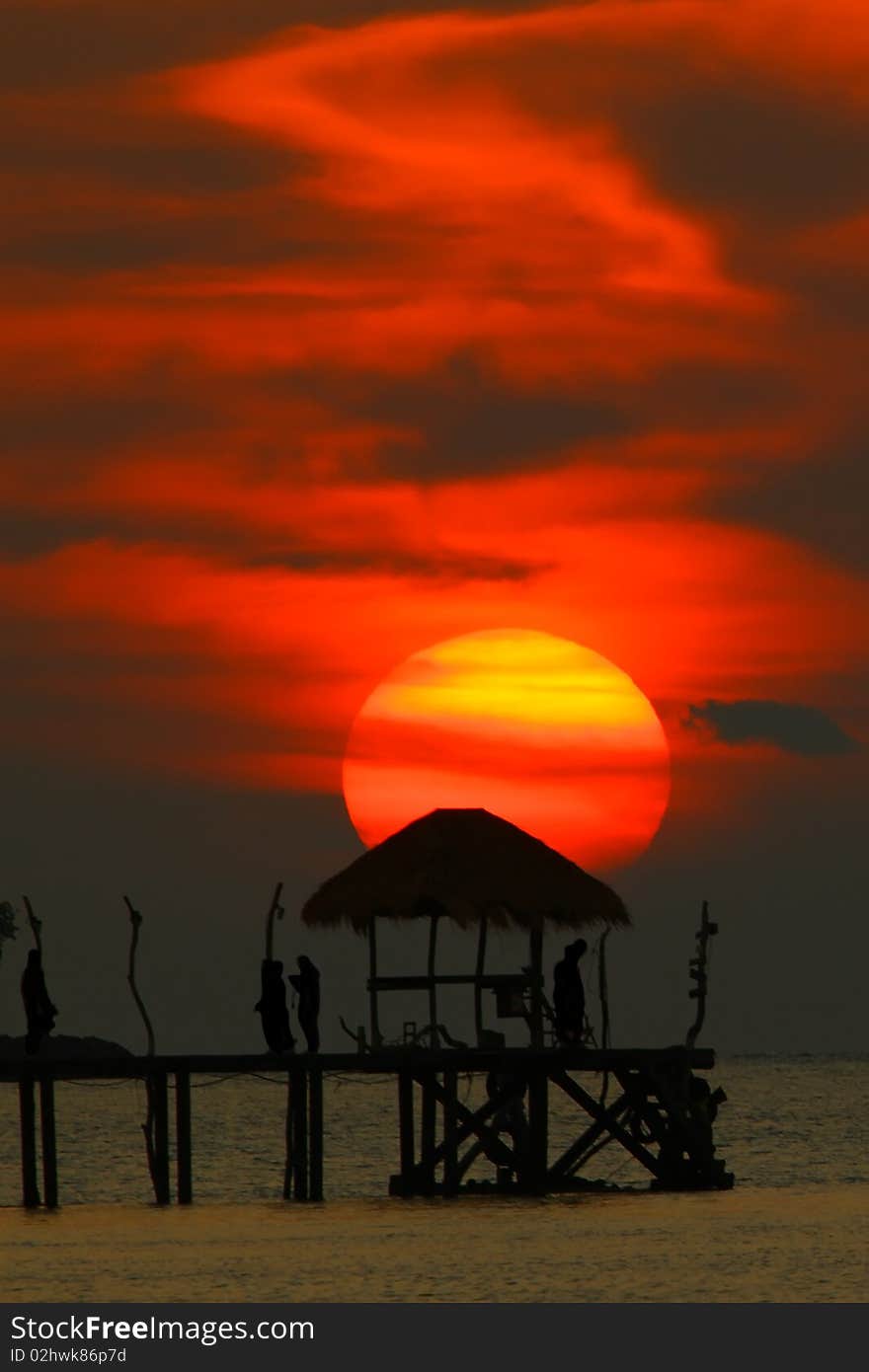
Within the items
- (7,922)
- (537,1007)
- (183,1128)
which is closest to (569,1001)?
(537,1007)

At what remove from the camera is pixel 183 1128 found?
49625 millimetres

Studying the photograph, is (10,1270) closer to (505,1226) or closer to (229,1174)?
(505,1226)

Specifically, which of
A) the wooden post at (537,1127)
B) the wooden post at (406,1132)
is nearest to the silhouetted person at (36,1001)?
the wooden post at (406,1132)

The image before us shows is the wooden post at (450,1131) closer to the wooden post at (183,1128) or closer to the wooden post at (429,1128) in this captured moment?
the wooden post at (429,1128)

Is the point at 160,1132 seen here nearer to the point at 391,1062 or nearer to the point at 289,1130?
the point at 289,1130

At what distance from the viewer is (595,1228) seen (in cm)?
4728

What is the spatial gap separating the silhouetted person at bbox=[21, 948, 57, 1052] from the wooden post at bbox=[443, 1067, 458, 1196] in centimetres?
703

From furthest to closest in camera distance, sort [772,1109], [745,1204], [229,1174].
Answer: [772,1109] → [229,1174] → [745,1204]

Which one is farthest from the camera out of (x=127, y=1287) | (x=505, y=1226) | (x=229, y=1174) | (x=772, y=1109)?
(x=772, y=1109)

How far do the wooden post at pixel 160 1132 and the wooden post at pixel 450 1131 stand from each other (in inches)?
195

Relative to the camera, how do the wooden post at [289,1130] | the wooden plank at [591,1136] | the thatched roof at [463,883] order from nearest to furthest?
the thatched roof at [463,883]
the wooden post at [289,1130]
the wooden plank at [591,1136]

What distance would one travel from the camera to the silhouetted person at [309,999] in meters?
47.8

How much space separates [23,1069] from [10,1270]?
6754 mm
